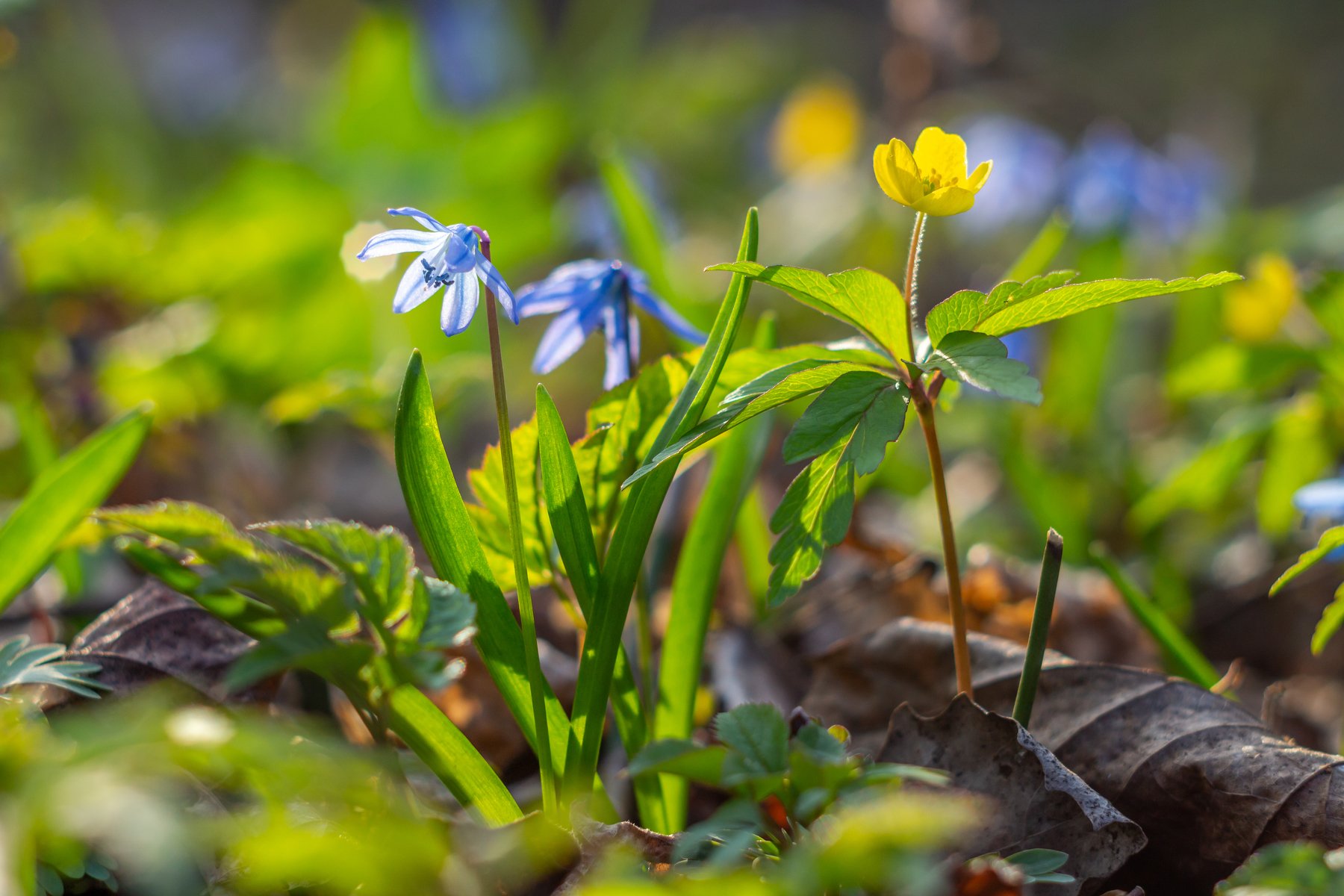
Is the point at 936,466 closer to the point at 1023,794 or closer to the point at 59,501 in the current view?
the point at 1023,794

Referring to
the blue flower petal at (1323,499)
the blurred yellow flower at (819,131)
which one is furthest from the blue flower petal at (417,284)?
the blurred yellow flower at (819,131)

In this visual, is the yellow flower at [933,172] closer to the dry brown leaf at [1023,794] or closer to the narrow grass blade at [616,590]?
the narrow grass blade at [616,590]

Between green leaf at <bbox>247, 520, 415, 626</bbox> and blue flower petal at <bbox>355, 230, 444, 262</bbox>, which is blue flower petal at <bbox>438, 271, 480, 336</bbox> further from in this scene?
green leaf at <bbox>247, 520, 415, 626</bbox>

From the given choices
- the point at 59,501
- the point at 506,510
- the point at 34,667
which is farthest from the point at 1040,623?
the point at 59,501

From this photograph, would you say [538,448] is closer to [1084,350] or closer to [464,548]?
[464,548]

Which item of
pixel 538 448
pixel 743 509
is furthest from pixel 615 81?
pixel 538 448
